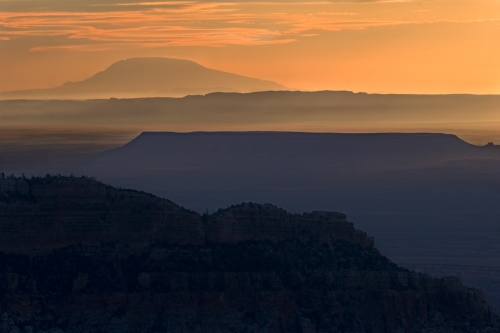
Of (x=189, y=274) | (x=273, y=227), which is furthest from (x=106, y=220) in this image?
(x=273, y=227)

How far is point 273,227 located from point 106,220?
729 centimetres

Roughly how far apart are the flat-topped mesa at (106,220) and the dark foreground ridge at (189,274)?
1.6 inches

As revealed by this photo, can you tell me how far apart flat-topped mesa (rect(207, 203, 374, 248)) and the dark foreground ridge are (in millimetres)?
42

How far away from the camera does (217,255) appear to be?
82500 mm

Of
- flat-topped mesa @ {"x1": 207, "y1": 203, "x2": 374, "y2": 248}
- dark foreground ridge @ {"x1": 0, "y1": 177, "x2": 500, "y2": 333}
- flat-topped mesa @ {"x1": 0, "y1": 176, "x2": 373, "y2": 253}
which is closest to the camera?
dark foreground ridge @ {"x1": 0, "y1": 177, "x2": 500, "y2": 333}

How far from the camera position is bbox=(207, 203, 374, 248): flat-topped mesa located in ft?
274

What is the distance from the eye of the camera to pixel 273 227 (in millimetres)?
84438

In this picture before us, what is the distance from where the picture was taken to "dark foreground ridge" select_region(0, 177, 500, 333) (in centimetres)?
7856

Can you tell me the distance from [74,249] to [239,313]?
23.2 feet

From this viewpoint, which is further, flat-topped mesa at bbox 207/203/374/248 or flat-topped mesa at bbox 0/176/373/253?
flat-topped mesa at bbox 207/203/374/248

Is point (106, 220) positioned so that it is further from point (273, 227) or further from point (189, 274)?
point (273, 227)

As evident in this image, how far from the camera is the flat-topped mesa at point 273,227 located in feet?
274

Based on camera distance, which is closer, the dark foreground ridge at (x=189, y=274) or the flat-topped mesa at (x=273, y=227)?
the dark foreground ridge at (x=189, y=274)

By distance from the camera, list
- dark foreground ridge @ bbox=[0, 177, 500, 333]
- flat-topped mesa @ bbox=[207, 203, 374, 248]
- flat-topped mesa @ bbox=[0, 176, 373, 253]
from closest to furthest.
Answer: dark foreground ridge @ bbox=[0, 177, 500, 333]
flat-topped mesa @ bbox=[0, 176, 373, 253]
flat-topped mesa @ bbox=[207, 203, 374, 248]
